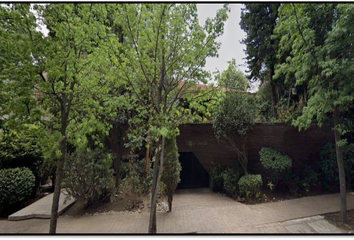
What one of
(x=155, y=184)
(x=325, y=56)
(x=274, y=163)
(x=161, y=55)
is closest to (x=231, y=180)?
(x=274, y=163)

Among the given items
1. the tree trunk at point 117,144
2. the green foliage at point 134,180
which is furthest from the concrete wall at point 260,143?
the tree trunk at point 117,144

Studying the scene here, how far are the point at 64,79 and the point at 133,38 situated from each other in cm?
146

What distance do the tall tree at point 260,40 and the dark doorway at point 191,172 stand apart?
15.8 ft

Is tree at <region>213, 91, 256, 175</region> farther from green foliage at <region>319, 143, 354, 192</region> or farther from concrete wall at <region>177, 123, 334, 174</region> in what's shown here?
green foliage at <region>319, 143, 354, 192</region>

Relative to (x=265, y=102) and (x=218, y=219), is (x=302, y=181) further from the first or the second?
(x=265, y=102)

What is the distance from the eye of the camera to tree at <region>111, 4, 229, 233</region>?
310 centimetres

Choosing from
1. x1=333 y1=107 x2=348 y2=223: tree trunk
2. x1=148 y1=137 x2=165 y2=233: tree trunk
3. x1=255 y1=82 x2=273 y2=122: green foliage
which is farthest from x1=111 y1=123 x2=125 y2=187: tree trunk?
x1=255 y1=82 x2=273 y2=122: green foliage

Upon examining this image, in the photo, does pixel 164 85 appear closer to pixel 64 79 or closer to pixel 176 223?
pixel 64 79

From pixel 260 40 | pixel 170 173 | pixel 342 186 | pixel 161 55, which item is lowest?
pixel 342 186

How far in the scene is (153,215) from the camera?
3273mm

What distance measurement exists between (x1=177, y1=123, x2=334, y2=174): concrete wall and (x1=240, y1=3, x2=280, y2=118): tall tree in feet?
7.68

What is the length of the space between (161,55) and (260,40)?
7.74 meters

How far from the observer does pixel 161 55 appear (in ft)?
11.1

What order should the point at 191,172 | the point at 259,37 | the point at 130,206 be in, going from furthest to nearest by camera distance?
the point at 259,37, the point at 191,172, the point at 130,206
